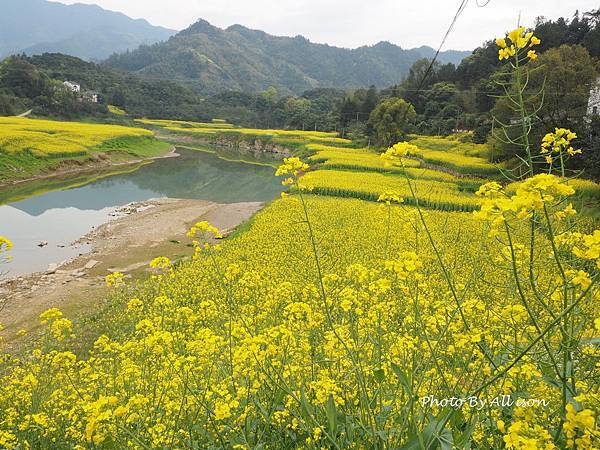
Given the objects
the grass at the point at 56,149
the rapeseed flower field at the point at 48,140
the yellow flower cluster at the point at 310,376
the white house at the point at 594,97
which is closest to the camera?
the yellow flower cluster at the point at 310,376

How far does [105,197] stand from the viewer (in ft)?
74.1

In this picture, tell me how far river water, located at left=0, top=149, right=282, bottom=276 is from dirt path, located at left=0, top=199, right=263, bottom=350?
99 centimetres

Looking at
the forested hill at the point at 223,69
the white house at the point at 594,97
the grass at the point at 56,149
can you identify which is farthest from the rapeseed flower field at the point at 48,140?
the forested hill at the point at 223,69

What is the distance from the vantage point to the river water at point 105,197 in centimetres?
1414

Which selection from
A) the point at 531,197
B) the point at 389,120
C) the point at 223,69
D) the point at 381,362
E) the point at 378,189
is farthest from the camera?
the point at 223,69

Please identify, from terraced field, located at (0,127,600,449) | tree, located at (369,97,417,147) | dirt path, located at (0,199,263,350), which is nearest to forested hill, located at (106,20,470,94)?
tree, located at (369,97,417,147)

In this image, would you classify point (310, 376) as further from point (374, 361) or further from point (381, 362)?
point (381, 362)

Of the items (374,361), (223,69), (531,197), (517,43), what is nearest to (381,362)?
(374,361)

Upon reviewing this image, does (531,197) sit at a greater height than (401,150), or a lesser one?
lesser

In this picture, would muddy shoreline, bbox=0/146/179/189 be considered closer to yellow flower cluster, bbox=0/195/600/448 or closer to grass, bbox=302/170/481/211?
grass, bbox=302/170/481/211

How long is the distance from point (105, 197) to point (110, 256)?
10864mm

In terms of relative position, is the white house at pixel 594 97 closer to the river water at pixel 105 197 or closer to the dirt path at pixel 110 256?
the dirt path at pixel 110 256

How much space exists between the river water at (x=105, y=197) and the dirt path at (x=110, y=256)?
99 centimetres

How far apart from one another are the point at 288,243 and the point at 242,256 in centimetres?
152
